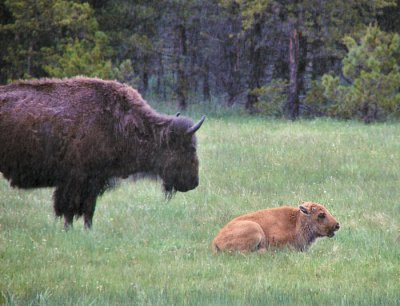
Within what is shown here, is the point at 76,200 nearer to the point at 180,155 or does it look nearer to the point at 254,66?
the point at 180,155

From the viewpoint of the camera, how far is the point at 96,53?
90.0ft

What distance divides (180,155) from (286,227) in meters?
2.51

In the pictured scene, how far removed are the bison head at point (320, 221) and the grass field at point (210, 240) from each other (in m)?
0.20

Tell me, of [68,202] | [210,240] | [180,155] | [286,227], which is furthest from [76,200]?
[286,227]

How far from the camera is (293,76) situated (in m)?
28.4

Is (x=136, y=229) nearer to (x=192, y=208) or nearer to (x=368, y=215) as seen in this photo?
(x=192, y=208)

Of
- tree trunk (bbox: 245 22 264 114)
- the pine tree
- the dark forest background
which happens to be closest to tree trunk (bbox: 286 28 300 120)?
the dark forest background

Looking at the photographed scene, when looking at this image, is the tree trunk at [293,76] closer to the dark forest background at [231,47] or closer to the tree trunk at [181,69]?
the dark forest background at [231,47]

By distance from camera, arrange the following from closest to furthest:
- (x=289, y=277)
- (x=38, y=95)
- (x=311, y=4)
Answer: (x=289, y=277) < (x=38, y=95) < (x=311, y=4)

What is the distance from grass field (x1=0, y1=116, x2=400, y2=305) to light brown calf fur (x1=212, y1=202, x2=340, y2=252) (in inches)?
8.2

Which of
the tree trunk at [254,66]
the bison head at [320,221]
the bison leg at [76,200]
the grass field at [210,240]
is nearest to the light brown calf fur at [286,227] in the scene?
the bison head at [320,221]

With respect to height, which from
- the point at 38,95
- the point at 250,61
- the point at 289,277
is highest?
the point at 38,95

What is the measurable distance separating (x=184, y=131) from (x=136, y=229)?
5.47 ft

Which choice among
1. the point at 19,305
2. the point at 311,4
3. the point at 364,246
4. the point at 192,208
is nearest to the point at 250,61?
the point at 311,4
